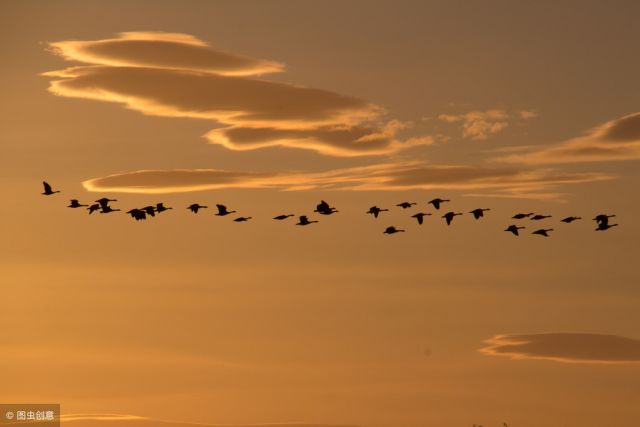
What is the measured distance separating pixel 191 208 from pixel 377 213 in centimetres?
1972

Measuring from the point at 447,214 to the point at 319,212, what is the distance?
12.7 meters

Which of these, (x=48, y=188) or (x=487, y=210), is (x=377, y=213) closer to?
(x=487, y=210)

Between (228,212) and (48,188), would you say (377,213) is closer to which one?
(228,212)

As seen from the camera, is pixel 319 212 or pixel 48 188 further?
pixel 48 188

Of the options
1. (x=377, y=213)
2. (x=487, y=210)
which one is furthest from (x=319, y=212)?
(x=487, y=210)

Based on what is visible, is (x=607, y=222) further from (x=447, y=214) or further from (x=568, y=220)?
(x=447, y=214)

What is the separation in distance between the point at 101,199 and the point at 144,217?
5056 mm

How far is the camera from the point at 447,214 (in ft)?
505

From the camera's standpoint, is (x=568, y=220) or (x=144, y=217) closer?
(x=568, y=220)

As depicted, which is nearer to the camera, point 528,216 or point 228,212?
point 528,216

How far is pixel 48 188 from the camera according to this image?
533 ft

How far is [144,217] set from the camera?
15712 cm

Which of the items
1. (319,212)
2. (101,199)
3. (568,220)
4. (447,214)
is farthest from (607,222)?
(101,199)

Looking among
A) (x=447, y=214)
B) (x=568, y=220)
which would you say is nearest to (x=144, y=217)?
(x=447, y=214)
